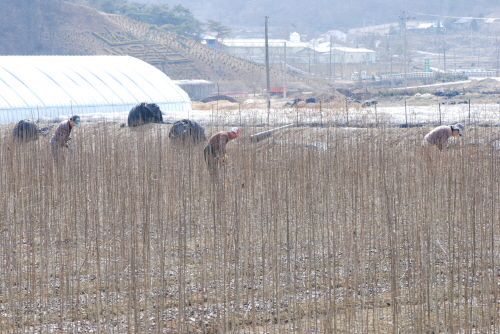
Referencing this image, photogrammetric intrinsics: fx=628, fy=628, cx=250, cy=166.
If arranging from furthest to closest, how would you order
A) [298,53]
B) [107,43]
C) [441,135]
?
1. [298,53]
2. [107,43]
3. [441,135]

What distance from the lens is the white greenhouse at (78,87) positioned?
14570 millimetres

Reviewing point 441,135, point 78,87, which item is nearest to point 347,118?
point 441,135

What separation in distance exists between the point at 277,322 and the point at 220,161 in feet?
9.98

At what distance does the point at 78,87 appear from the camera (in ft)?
53.3

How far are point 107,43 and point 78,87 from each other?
3284cm

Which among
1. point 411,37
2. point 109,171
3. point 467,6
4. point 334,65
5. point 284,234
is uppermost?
point 467,6

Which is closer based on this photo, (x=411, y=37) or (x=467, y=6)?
(x=411, y=37)

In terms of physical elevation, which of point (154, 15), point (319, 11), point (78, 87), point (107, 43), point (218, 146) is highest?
point (319, 11)

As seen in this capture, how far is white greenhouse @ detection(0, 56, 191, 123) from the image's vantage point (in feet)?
47.8

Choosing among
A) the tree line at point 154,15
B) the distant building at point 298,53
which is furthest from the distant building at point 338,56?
the tree line at point 154,15

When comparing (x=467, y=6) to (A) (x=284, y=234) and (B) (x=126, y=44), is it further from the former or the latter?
(A) (x=284, y=234)

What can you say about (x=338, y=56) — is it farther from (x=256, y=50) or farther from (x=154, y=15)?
(x=154, y=15)

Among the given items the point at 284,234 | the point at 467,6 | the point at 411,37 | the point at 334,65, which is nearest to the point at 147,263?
the point at 284,234

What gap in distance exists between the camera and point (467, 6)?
11281 cm
